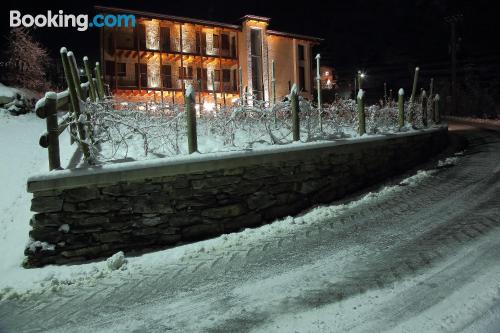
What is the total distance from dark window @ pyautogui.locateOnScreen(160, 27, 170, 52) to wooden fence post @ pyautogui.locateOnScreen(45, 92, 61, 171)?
23333 millimetres

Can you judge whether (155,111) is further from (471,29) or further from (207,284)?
(471,29)

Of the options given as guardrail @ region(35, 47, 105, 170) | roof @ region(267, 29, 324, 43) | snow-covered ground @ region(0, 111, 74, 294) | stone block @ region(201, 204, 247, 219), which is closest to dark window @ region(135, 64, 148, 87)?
roof @ region(267, 29, 324, 43)

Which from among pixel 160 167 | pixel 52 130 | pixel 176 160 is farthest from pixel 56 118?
pixel 176 160

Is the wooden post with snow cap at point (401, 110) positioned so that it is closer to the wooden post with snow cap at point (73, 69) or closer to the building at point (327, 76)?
the wooden post with snow cap at point (73, 69)

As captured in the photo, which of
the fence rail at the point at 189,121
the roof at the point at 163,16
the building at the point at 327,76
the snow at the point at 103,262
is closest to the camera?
the snow at the point at 103,262

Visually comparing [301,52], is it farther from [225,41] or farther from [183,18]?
[183,18]

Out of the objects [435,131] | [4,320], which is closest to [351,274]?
[4,320]

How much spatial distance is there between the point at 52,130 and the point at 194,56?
2424cm

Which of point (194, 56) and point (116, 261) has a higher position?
point (194, 56)

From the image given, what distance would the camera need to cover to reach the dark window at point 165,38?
1081 inches

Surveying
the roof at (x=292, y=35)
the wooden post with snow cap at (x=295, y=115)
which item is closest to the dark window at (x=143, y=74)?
the roof at (x=292, y=35)

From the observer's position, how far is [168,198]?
577cm

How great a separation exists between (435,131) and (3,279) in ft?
38.9

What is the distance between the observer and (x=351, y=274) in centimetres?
433
